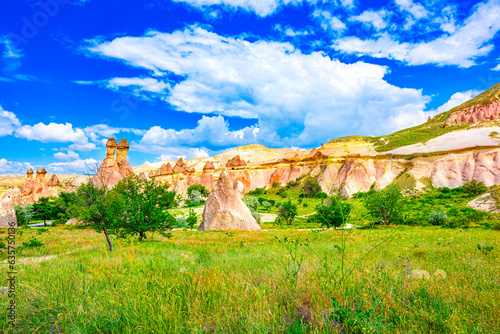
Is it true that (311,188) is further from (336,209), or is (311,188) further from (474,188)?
(336,209)

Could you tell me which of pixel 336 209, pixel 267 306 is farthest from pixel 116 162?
pixel 267 306

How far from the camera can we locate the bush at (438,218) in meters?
22.0

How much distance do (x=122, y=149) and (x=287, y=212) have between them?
32260 mm

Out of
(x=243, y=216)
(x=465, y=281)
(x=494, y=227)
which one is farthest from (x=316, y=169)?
(x=465, y=281)

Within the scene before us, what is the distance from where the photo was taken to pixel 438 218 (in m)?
22.4

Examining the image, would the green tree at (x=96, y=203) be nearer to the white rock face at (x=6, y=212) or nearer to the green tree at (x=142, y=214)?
the green tree at (x=142, y=214)

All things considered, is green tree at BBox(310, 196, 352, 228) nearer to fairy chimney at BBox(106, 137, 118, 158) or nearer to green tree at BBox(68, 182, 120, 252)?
green tree at BBox(68, 182, 120, 252)

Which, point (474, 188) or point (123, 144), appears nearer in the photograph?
point (474, 188)

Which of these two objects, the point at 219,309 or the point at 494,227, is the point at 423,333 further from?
the point at 494,227

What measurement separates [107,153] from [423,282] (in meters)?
48.0

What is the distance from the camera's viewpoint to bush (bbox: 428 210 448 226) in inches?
866

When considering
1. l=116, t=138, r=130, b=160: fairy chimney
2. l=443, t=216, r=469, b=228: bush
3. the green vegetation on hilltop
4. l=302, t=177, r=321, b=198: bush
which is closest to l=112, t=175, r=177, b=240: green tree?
l=443, t=216, r=469, b=228: bush

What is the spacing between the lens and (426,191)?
4209 cm

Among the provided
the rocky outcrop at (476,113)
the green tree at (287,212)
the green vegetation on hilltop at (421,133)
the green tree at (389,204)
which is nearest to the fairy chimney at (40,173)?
the green tree at (287,212)
